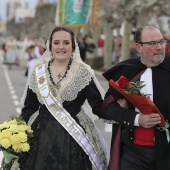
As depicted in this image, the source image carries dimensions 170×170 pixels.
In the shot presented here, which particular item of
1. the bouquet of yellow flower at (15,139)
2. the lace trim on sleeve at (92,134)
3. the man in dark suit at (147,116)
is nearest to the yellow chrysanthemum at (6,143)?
Answer: the bouquet of yellow flower at (15,139)

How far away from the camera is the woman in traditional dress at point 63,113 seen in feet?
15.7

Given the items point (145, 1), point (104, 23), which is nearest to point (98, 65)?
point (104, 23)

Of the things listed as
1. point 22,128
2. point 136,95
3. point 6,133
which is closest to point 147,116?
point 136,95

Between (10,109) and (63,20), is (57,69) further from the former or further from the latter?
(63,20)

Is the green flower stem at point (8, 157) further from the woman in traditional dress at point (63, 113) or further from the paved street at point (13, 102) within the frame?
the paved street at point (13, 102)

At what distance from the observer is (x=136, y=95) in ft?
14.2

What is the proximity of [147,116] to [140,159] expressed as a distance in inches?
12.2

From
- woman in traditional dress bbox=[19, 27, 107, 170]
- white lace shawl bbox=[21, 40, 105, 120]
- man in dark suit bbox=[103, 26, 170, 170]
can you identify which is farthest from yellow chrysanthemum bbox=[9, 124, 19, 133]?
man in dark suit bbox=[103, 26, 170, 170]

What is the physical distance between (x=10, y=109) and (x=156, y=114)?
374 inches

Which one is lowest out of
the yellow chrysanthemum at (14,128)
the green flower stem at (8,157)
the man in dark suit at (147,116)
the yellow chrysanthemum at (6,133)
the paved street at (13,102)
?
the paved street at (13,102)

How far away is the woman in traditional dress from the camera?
4.79 metres

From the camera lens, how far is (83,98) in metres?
5.00

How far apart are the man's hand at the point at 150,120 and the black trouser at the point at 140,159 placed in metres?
0.18

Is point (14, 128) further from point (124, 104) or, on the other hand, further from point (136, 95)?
point (136, 95)
